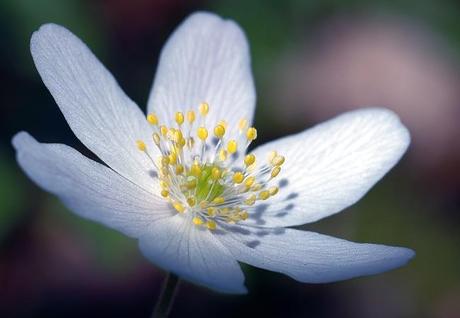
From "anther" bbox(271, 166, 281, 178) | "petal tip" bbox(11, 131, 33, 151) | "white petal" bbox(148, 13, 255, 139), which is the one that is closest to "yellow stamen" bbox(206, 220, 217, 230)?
"anther" bbox(271, 166, 281, 178)

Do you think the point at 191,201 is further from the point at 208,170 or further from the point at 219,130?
the point at 219,130

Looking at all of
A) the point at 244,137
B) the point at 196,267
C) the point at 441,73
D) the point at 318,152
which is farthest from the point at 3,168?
the point at 441,73

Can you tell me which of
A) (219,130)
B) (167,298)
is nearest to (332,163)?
(219,130)

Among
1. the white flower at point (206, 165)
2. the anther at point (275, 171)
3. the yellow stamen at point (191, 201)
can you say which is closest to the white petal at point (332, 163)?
the white flower at point (206, 165)

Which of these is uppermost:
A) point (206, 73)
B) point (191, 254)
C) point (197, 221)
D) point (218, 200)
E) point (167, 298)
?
point (206, 73)

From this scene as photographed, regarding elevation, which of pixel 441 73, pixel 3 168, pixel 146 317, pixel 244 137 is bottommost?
pixel 146 317

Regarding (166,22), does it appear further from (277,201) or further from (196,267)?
(196,267)

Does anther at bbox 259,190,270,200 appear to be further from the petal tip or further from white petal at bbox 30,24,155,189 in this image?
the petal tip
